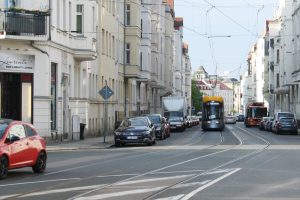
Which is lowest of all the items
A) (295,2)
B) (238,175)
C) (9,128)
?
(238,175)

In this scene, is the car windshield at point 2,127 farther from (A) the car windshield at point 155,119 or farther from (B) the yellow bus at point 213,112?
(B) the yellow bus at point 213,112

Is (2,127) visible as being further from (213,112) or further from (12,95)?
(213,112)

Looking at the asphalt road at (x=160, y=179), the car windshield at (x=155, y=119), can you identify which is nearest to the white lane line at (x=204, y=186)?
the asphalt road at (x=160, y=179)

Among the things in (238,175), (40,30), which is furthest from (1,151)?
(40,30)

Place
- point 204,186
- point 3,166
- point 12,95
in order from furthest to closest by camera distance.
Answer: point 12,95 < point 3,166 < point 204,186

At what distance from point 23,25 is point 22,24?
8 centimetres

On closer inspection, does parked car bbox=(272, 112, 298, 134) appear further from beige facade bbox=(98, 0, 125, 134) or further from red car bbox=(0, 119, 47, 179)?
red car bbox=(0, 119, 47, 179)

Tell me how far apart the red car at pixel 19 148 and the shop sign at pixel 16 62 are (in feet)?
48.8

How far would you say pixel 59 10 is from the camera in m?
40.6

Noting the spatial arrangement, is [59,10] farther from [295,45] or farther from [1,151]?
[295,45]

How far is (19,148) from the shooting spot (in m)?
19.5

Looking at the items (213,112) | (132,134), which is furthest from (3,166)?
(213,112)

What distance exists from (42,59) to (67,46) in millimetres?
4685

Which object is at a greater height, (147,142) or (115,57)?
(115,57)
